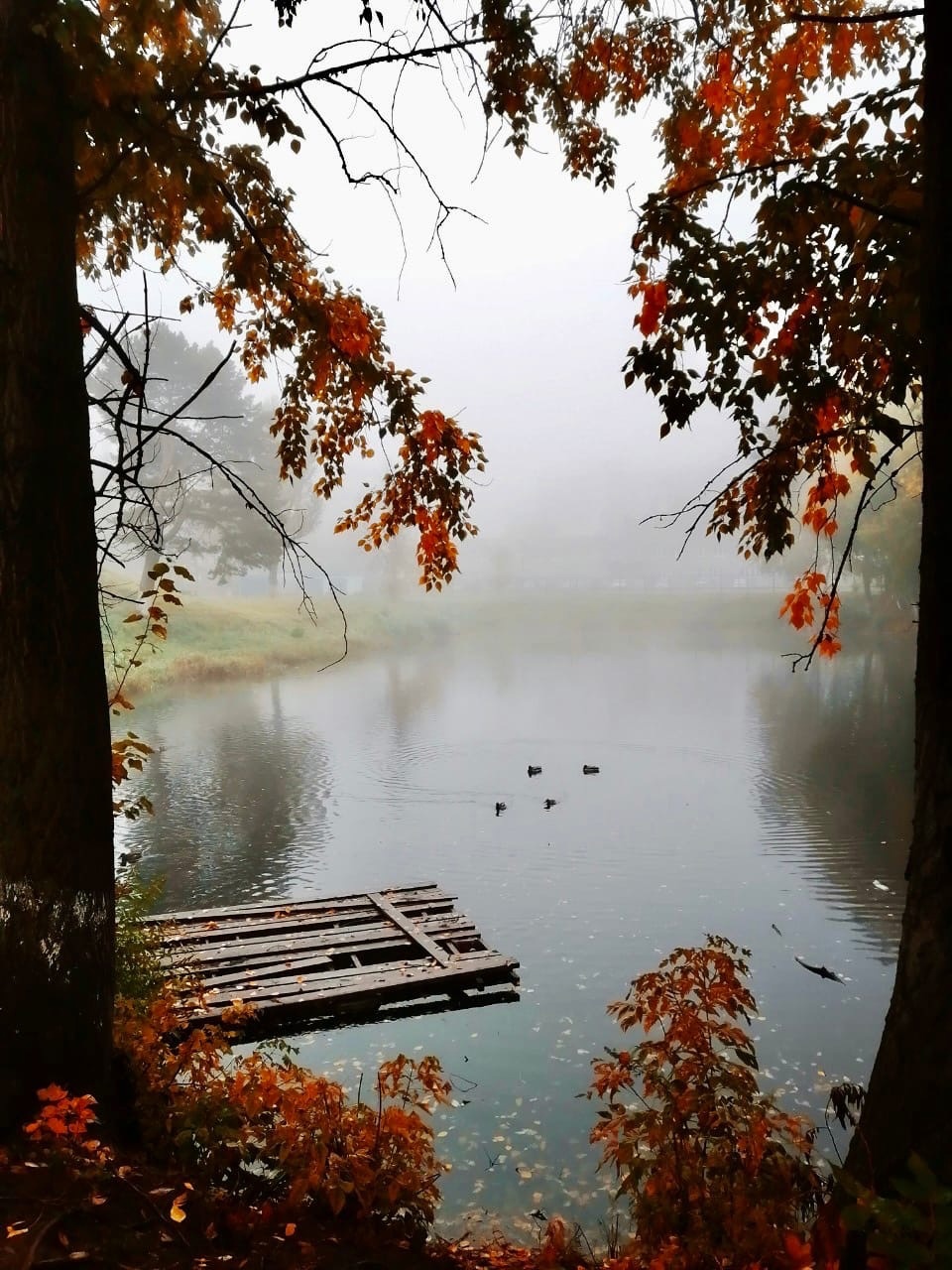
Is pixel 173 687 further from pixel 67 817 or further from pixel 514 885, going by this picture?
pixel 67 817

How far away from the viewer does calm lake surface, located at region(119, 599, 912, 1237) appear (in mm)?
8094

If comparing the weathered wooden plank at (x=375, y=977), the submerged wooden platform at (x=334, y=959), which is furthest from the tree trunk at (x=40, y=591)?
the weathered wooden plank at (x=375, y=977)

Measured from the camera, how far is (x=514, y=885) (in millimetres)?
13844

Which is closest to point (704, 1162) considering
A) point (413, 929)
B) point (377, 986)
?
point (377, 986)

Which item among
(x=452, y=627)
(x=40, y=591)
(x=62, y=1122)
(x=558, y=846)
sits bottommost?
(x=558, y=846)

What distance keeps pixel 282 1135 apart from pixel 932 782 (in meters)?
3.45

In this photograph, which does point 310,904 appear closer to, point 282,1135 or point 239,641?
point 282,1135

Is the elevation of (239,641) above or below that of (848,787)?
above

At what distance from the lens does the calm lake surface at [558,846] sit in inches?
319

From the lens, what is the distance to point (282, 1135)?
452 cm

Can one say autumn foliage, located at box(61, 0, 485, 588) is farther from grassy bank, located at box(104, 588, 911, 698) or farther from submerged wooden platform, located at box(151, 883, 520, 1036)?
grassy bank, located at box(104, 588, 911, 698)

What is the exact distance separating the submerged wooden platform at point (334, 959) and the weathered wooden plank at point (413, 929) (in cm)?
1

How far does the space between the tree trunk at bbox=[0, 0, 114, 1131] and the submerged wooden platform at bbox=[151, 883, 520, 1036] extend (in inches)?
137

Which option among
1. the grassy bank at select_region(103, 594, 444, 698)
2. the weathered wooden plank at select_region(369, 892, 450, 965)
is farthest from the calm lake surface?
the grassy bank at select_region(103, 594, 444, 698)
